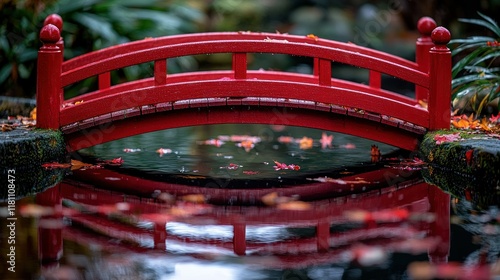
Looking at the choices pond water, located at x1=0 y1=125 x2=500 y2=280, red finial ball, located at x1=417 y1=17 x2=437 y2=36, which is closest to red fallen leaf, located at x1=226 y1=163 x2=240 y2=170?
pond water, located at x1=0 y1=125 x2=500 y2=280

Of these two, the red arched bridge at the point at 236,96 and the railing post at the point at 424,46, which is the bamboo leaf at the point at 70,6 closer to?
the red arched bridge at the point at 236,96

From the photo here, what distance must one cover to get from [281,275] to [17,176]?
3.05 m

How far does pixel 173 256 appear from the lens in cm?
442

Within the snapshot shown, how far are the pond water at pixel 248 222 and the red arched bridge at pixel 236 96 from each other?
36 centimetres

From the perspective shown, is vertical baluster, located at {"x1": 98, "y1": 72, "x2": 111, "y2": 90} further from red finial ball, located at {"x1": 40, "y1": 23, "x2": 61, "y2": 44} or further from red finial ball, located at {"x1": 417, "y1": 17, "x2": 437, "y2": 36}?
red finial ball, located at {"x1": 417, "y1": 17, "x2": 437, "y2": 36}

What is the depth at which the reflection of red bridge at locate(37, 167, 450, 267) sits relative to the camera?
4.59 m

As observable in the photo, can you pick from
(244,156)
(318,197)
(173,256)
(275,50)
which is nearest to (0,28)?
(244,156)

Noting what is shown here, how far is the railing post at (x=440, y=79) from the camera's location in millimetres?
7066

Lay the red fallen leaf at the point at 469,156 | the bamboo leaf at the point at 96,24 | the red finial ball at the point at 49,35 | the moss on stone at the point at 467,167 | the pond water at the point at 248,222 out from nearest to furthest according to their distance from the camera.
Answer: the pond water at the point at 248,222 < the moss on stone at the point at 467,167 < the red fallen leaf at the point at 469,156 < the red finial ball at the point at 49,35 < the bamboo leaf at the point at 96,24

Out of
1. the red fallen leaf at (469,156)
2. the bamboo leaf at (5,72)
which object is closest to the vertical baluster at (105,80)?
the red fallen leaf at (469,156)

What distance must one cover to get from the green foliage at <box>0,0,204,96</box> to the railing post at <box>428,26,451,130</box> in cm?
534

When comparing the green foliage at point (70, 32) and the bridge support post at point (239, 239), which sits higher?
the green foliage at point (70, 32)

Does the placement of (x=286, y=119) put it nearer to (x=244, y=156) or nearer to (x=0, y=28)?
(x=244, y=156)

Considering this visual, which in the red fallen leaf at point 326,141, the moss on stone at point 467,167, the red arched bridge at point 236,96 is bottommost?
the moss on stone at point 467,167
